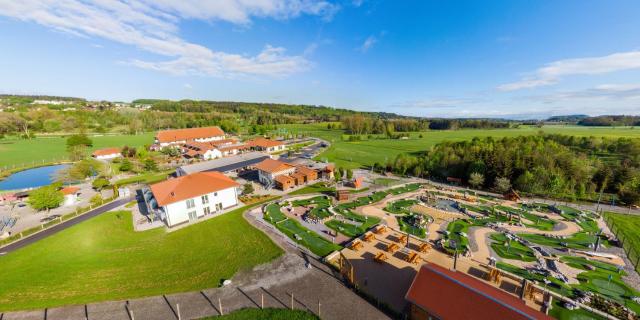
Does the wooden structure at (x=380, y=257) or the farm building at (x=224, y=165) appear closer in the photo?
the wooden structure at (x=380, y=257)

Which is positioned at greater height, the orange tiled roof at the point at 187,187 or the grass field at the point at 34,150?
the orange tiled roof at the point at 187,187

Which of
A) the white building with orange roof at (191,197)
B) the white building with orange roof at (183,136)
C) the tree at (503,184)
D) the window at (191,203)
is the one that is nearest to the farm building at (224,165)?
the white building with orange roof at (191,197)

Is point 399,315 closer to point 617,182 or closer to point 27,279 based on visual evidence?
point 27,279

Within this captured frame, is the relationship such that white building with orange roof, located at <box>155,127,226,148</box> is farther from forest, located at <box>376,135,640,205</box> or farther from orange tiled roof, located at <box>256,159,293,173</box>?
forest, located at <box>376,135,640,205</box>

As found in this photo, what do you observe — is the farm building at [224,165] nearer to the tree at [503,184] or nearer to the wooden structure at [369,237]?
the wooden structure at [369,237]

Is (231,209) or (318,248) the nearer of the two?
(318,248)

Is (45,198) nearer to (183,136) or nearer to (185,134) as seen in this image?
(183,136)

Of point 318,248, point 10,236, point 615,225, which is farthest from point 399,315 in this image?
point 10,236
